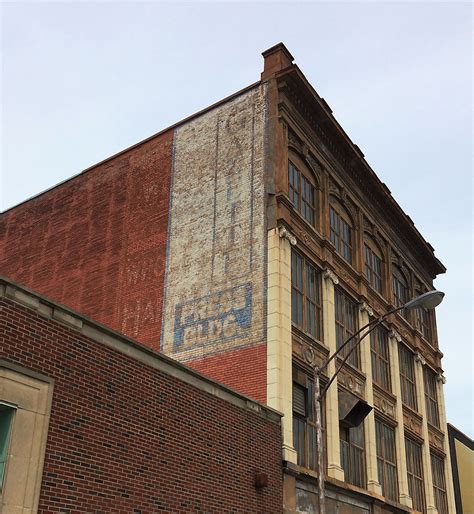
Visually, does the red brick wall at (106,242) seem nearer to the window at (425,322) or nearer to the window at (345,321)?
the window at (345,321)

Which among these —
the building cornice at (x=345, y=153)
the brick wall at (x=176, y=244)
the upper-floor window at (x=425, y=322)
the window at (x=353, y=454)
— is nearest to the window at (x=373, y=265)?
the building cornice at (x=345, y=153)

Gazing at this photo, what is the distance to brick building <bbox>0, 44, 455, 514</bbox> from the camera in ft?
70.3

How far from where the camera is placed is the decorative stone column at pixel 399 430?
26.4m

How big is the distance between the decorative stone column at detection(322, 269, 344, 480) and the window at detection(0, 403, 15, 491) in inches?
484

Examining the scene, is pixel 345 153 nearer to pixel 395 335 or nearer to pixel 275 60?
pixel 275 60

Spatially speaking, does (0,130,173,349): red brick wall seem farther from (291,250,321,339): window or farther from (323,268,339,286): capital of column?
(323,268,339,286): capital of column

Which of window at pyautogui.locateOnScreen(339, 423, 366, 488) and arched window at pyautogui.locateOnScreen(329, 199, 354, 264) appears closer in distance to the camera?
window at pyautogui.locateOnScreen(339, 423, 366, 488)

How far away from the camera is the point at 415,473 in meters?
28.8

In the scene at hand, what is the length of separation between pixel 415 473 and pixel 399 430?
8.42ft

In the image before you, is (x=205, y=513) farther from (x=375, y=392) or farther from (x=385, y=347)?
(x=385, y=347)

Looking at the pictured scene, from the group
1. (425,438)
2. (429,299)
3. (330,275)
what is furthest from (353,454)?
(429,299)

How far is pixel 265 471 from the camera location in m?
18.2

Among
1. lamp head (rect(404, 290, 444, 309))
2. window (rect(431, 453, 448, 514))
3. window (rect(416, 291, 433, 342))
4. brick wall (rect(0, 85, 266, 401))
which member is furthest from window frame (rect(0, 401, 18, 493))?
window (rect(416, 291, 433, 342))

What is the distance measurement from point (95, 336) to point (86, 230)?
14.8 metres
